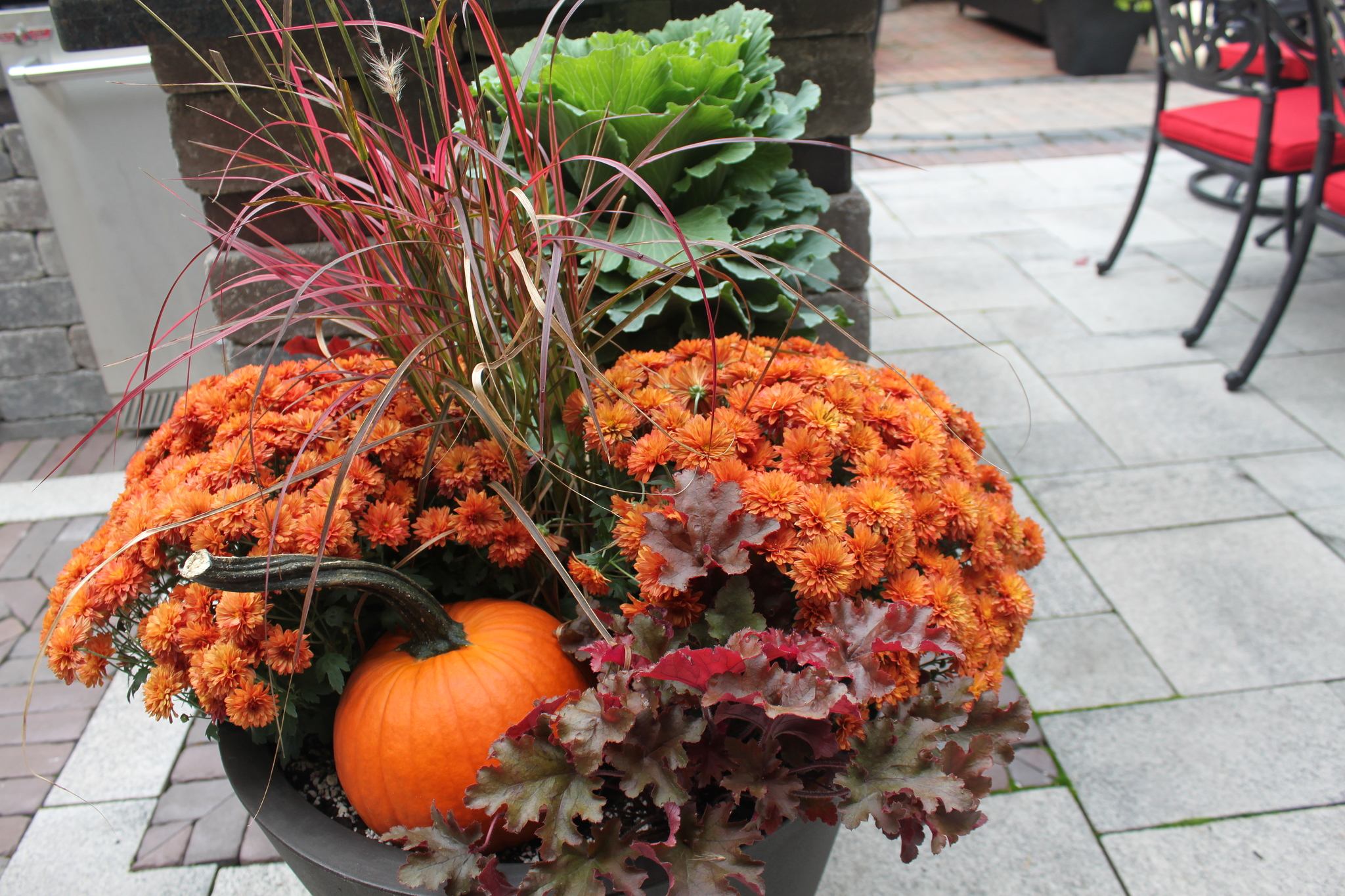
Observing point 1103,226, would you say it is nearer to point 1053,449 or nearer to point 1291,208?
point 1291,208

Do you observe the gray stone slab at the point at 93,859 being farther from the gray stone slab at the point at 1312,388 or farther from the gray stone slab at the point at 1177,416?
the gray stone slab at the point at 1312,388

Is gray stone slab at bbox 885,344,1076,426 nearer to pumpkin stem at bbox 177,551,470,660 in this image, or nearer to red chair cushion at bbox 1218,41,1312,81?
red chair cushion at bbox 1218,41,1312,81

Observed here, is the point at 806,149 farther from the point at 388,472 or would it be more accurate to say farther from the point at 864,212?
the point at 388,472

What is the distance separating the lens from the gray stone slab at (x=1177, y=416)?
276 cm

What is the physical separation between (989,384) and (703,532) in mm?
2287

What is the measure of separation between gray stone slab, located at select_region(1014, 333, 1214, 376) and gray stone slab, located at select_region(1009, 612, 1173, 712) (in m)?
1.26

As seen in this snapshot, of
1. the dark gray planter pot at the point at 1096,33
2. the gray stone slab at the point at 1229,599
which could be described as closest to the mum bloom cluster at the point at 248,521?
the gray stone slab at the point at 1229,599

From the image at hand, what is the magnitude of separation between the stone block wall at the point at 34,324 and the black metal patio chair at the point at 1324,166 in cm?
367

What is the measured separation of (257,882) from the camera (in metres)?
1.67

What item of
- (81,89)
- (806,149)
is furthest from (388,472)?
(81,89)

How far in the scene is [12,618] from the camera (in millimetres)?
2385

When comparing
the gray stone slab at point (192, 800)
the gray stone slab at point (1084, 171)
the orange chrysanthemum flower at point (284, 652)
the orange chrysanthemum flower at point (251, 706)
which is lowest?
the gray stone slab at point (192, 800)

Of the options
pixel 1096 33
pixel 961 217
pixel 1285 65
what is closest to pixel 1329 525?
pixel 1285 65

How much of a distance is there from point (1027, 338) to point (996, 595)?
2381 millimetres
